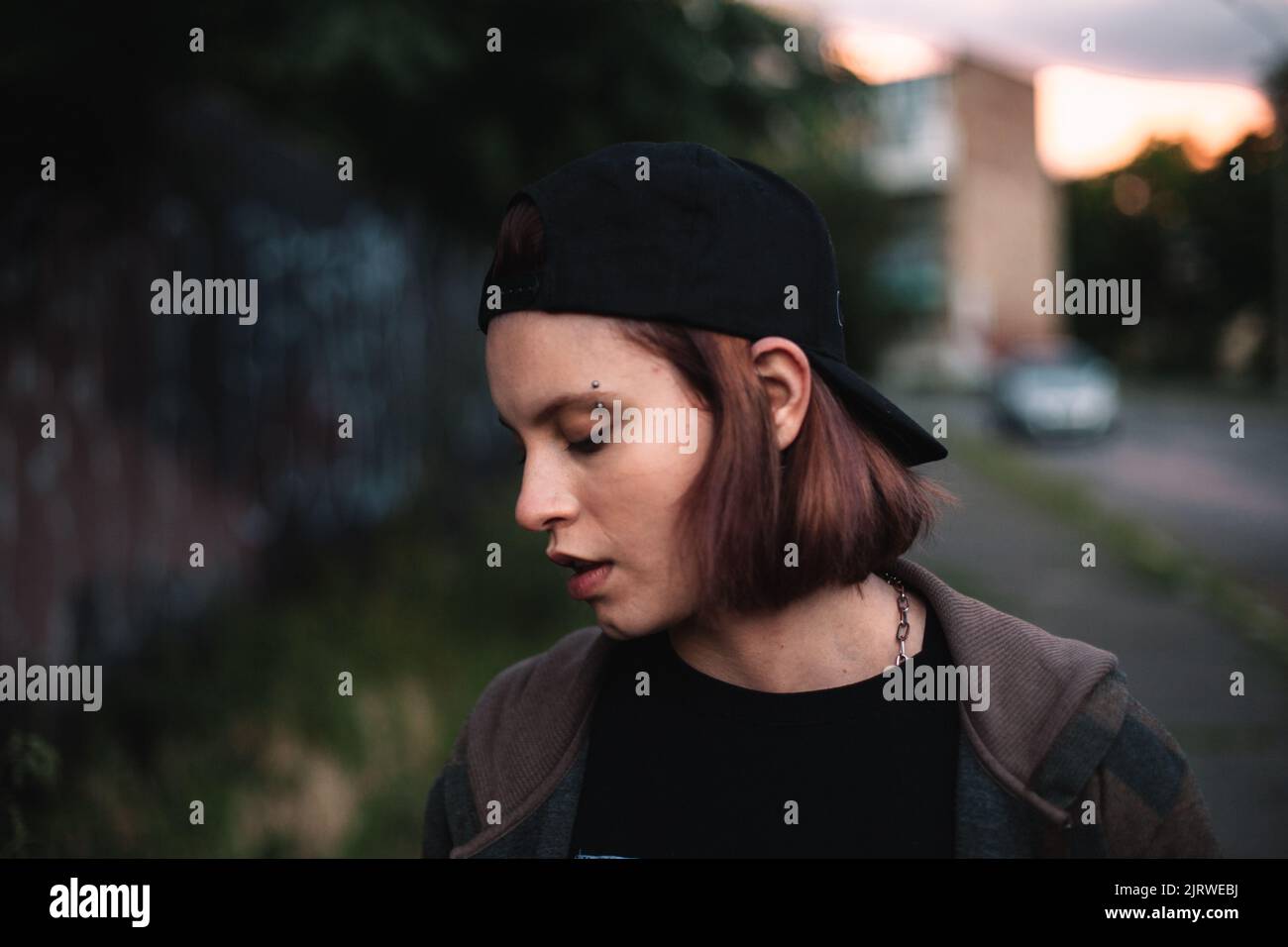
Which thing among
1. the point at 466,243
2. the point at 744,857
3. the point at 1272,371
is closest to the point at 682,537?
the point at 744,857

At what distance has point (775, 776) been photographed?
5.05ft

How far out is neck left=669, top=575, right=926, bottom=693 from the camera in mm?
1590

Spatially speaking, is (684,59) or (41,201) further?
(684,59)

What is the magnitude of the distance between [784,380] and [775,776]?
0.50m

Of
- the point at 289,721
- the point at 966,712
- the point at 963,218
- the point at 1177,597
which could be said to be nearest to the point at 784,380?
the point at 966,712

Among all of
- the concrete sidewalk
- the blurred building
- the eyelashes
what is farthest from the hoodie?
the blurred building

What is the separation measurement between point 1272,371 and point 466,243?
29.7m

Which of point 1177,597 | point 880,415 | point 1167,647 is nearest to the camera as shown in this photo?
point 880,415

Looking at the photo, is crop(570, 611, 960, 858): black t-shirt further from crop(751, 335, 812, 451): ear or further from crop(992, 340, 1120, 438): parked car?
crop(992, 340, 1120, 438): parked car

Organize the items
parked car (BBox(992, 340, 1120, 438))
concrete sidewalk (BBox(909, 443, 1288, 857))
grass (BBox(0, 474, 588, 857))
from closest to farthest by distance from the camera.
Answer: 1. grass (BBox(0, 474, 588, 857))
2. concrete sidewalk (BBox(909, 443, 1288, 857))
3. parked car (BBox(992, 340, 1120, 438))

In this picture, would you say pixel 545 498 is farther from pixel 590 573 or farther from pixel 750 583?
pixel 750 583

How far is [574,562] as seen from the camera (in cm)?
154
